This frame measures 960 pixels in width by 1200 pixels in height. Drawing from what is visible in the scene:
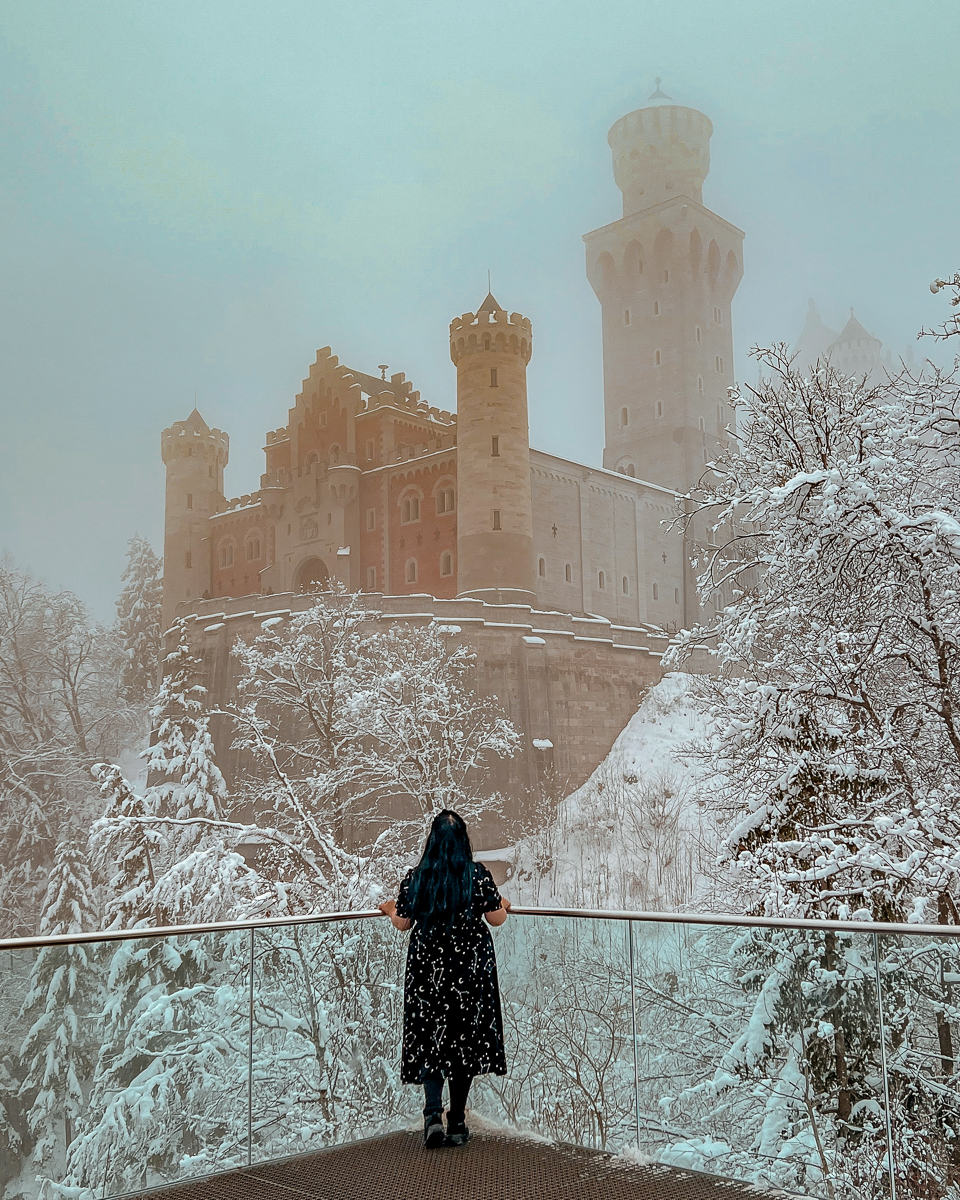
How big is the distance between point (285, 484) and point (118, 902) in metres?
17.4

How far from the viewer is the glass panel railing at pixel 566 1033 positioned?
3.94 metres

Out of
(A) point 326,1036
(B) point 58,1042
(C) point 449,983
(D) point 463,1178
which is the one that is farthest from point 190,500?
(D) point 463,1178

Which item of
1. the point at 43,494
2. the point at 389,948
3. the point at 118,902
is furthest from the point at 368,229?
the point at 389,948

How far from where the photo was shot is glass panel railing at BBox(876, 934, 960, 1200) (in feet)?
9.90

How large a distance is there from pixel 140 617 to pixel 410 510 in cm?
961

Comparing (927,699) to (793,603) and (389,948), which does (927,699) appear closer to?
(793,603)

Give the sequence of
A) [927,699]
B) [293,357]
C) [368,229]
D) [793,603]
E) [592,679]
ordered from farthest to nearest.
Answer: [368,229], [293,357], [592,679], [793,603], [927,699]

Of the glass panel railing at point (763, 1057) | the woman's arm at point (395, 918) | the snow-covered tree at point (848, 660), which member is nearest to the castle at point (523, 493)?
the snow-covered tree at point (848, 660)

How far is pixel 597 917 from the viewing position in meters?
4.07

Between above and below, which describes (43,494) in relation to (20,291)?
below

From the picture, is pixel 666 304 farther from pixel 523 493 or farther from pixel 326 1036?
pixel 326 1036

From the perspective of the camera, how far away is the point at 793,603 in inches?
325

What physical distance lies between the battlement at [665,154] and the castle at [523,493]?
6cm

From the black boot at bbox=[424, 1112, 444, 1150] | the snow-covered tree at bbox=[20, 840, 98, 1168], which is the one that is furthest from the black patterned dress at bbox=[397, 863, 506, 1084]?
the snow-covered tree at bbox=[20, 840, 98, 1168]
